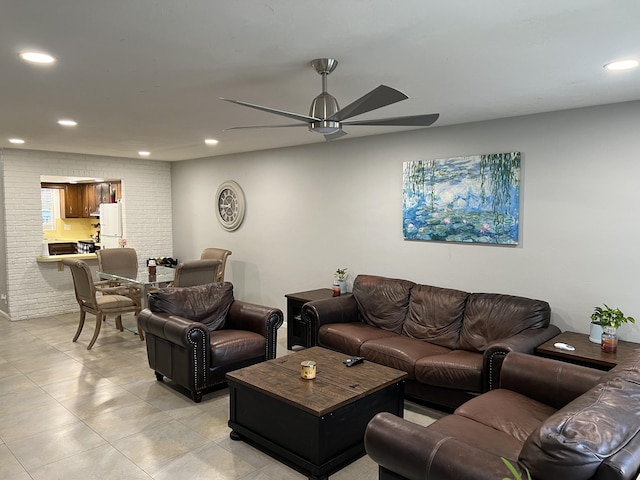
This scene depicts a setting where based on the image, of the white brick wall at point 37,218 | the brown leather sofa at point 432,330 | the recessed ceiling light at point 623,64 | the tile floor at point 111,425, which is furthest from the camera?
the white brick wall at point 37,218

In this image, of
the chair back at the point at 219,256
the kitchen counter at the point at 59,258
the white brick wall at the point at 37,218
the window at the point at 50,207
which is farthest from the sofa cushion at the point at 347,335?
the window at the point at 50,207

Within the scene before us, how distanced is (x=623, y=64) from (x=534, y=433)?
2.08 metres

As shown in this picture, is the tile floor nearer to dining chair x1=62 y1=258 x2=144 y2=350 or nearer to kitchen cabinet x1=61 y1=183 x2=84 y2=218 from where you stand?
dining chair x1=62 y1=258 x2=144 y2=350

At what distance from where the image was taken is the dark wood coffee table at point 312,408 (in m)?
2.64

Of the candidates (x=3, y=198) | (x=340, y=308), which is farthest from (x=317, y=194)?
(x=3, y=198)

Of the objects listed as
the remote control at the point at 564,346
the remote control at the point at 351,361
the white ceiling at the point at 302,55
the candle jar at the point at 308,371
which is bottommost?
the remote control at the point at 351,361

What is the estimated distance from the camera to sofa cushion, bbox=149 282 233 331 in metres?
4.17

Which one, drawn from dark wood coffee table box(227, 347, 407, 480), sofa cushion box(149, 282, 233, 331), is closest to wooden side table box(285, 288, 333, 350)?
sofa cushion box(149, 282, 233, 331)

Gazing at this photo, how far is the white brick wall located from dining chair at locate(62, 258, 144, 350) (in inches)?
61.1

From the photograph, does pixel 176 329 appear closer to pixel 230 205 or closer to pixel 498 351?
pixel 498 351

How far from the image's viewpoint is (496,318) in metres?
3.76

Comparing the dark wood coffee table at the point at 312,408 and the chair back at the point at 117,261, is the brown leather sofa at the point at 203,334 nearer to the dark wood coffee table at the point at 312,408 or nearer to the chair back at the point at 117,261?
the dark wood coffee table at the point at 312,408

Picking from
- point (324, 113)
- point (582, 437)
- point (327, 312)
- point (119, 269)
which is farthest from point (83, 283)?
point (582, 437)

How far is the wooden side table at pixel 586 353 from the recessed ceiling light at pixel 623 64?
1.81 metres
